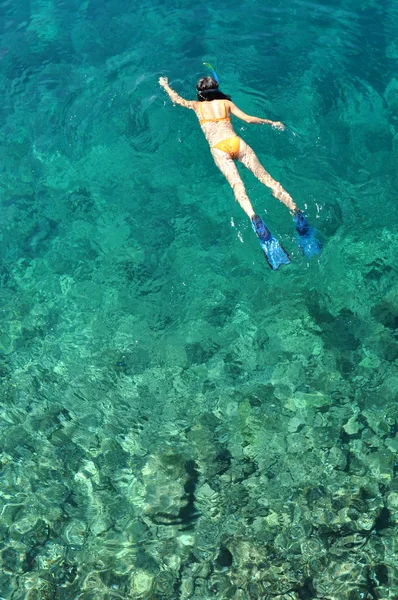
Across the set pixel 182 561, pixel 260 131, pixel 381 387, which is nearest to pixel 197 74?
pixel 260 131

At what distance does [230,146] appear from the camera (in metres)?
9.82

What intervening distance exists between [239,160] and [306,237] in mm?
1860

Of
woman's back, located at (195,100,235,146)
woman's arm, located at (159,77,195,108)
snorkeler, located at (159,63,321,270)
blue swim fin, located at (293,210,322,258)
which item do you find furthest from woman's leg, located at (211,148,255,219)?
woman's arm, located at (159,77,195,108)

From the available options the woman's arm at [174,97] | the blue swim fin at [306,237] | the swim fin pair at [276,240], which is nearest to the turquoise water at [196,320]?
the woman's arm at [174,97]

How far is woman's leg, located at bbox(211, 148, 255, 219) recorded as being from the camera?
9.04 metres

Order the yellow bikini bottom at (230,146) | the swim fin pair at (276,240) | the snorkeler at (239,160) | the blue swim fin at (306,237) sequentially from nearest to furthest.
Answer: the swim fin pair at (276,240) < the snorkeler at (239,160) < the blue swim fin at (306,237) < the yellow bikini bottom at (230,146)

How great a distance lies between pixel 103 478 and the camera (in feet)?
27.2

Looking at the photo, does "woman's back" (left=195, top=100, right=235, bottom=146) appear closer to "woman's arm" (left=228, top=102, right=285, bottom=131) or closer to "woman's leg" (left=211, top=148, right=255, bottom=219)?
"woman's arm" (left=228, top=102, right=285, bottom=131)

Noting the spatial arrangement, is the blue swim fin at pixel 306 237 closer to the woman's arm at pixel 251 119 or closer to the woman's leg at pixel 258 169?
the woman's leg at pixel 258 169

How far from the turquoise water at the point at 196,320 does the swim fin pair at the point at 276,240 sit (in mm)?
801

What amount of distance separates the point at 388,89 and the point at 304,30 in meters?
2.68

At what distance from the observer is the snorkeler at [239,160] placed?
8.73 metres

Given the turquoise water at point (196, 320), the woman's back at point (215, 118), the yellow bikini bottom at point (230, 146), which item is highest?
the woman's back at point (215, 118)

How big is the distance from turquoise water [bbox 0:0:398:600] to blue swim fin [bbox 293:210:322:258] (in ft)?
2.23
